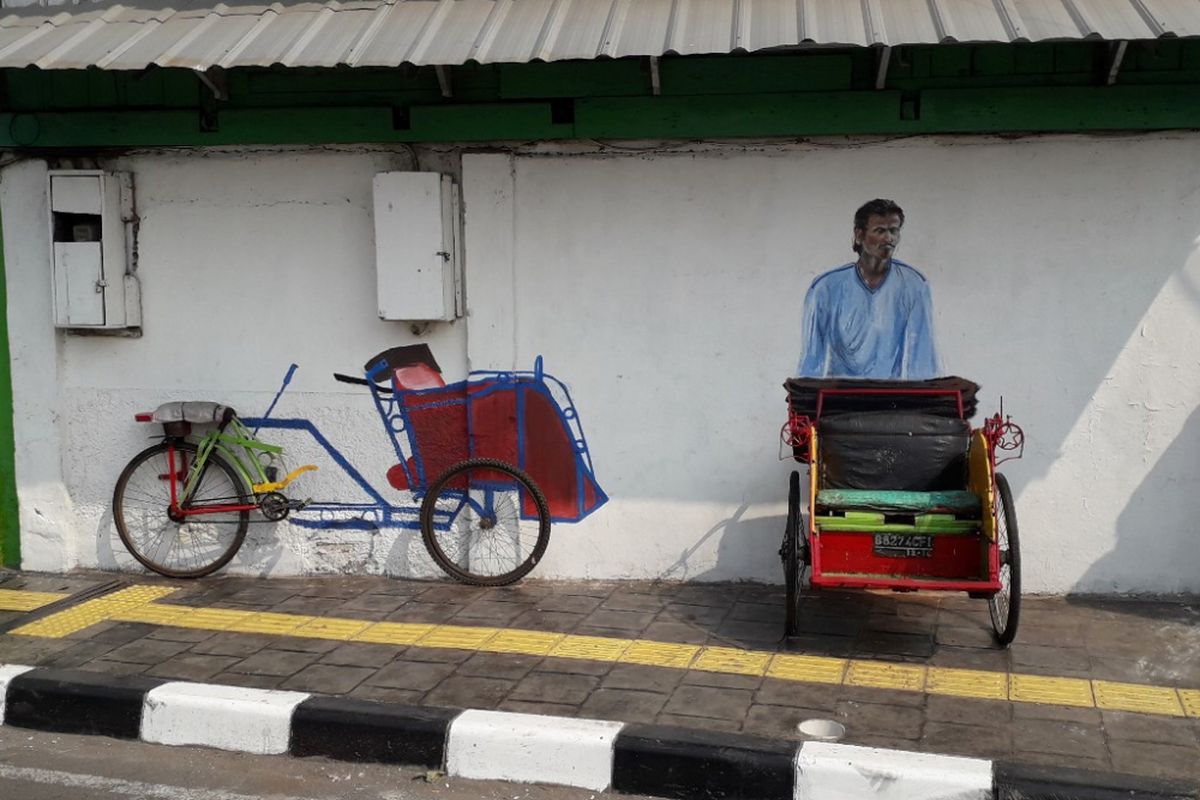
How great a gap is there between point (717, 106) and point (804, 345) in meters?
1.48

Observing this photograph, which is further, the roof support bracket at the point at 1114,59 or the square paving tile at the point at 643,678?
the roof support bracket at the point at 1114,59

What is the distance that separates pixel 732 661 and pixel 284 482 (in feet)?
10.6

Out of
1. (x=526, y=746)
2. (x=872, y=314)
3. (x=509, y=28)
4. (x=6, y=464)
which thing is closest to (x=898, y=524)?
(x=872, y=314)

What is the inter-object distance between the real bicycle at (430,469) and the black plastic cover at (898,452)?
161 cm

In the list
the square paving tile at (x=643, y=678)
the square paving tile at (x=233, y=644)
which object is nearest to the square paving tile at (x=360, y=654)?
the square paving tile at (x=233, y=644)

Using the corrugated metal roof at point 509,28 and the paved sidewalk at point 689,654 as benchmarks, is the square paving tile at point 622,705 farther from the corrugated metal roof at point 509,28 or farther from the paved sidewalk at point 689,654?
the corrugated metal roof at point 509,28

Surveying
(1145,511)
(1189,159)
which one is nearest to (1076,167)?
(1189,159)

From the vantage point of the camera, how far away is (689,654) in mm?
6043

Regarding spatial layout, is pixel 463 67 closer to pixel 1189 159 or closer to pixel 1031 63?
pixel 1031 63

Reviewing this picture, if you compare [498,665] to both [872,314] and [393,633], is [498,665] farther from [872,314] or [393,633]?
[872,314]

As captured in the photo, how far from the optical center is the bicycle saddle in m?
7.45

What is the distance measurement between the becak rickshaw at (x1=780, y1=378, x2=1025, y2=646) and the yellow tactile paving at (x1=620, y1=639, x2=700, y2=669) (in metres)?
0.55

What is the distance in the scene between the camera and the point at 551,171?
7.23 m

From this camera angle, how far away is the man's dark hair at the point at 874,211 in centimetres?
688
